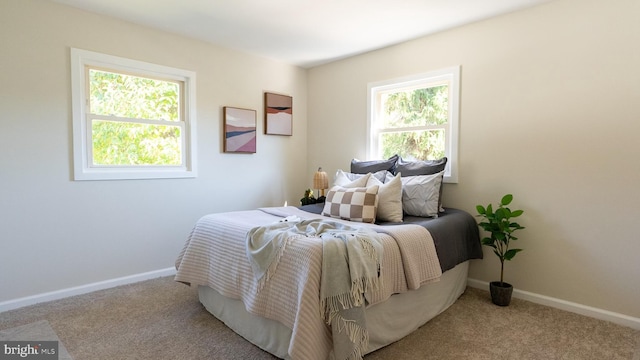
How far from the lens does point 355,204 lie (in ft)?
8.78

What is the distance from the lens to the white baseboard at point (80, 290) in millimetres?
2539

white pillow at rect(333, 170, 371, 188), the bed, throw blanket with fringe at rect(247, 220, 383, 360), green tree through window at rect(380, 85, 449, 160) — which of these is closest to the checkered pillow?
the bed

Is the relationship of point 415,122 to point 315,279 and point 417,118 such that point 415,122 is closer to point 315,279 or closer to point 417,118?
point 417,118

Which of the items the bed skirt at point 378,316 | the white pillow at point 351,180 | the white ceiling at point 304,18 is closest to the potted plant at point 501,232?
the bed skirt at point 378,316

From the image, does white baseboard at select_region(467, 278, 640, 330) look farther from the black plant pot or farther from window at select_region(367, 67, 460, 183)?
window at select_region(367, 67, 460, 183)

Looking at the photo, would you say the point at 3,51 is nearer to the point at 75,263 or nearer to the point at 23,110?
the point at 23,110

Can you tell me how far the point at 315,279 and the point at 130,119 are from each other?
252cm

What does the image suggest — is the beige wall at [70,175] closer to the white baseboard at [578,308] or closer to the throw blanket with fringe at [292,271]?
the throw blanket with fringe at [292,271]

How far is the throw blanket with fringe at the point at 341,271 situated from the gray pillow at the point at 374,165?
141cm

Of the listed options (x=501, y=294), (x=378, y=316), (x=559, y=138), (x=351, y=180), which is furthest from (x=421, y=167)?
(x=378, y=316)

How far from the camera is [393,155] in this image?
143 inches

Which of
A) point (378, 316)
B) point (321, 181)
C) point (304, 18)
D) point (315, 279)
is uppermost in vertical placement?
point (304, 18)

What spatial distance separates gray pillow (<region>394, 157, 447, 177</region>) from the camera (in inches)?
118

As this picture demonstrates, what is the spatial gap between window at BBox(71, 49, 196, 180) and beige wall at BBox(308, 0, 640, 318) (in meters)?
2.52
